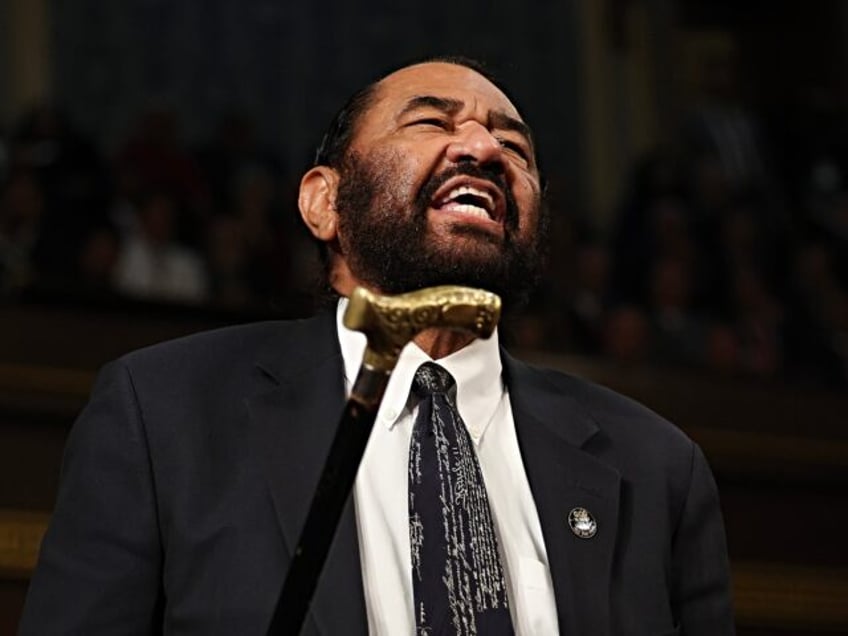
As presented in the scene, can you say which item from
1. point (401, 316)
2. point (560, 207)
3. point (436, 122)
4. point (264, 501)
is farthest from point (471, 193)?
point (560, 207)

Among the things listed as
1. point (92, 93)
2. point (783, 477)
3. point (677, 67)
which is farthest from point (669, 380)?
point (677, 67)

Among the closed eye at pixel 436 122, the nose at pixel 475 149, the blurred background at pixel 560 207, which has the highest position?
the closed eye at pixel 436 122

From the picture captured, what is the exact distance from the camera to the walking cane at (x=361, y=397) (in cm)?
92

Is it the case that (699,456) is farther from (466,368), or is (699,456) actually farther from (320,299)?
(320,299)

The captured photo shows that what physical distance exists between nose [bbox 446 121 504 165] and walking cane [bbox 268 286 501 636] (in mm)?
538

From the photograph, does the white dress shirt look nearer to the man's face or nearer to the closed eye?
the man's face

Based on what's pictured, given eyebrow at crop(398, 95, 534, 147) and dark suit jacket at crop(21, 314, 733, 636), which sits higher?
eyebrow at crop(398, 95, 534, 147)

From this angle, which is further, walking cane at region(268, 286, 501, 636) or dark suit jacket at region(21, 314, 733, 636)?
dark suit jacket at region(21, 314, 733, 636)

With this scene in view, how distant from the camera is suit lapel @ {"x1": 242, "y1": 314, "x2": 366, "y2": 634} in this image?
1.23m

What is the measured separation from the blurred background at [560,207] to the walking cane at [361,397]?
0.78m

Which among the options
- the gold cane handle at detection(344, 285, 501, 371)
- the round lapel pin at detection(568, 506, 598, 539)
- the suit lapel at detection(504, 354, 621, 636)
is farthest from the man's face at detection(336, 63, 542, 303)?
the gold cane handle at detection(344, 285, 501, 371)

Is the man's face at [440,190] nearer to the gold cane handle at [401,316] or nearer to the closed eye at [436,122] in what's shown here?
the closed eye at [436,122]

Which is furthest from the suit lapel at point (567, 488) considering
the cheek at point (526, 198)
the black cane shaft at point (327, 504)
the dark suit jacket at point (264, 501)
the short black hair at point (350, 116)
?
the black cane shaft at point (327, 504)

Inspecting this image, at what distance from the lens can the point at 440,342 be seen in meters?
1.47
